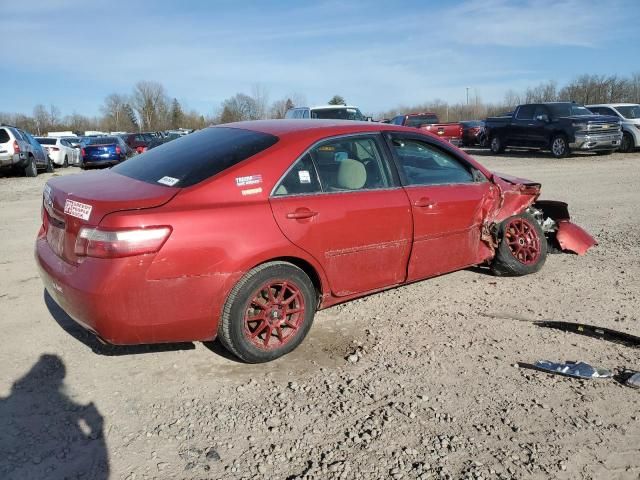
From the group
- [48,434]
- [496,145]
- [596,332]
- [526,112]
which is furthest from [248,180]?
[496,145]

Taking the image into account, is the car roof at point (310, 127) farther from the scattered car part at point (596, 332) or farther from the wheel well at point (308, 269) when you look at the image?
the scattered car part at point (596, 332)

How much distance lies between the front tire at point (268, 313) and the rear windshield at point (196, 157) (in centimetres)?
74

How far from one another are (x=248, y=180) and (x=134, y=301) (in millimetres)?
1026

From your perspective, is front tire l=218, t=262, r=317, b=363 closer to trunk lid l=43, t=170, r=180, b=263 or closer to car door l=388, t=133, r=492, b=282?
trunk lid l=43, t=170, r=180, b=263

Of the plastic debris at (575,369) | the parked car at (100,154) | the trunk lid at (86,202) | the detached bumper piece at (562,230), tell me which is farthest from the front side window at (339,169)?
the parked car at (100,154)

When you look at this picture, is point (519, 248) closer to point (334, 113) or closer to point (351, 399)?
point (351, 399)

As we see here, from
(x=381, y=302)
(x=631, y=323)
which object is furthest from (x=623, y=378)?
(x=381, y=302)

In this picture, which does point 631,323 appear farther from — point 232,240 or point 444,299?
point 232,240

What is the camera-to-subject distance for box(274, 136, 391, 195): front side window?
3689 millimetres

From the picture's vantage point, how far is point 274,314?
11.8ft

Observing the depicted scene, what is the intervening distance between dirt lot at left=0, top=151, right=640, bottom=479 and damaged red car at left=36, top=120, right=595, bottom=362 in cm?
34

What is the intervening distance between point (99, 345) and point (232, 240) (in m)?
1.41

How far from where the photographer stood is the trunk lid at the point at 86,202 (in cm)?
312

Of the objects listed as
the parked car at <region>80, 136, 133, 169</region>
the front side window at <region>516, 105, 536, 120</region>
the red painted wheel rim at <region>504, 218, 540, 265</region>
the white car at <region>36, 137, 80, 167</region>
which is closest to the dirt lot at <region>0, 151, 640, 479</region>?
the red painted wheel rim at <region>504, 218, 540, 265</region>
